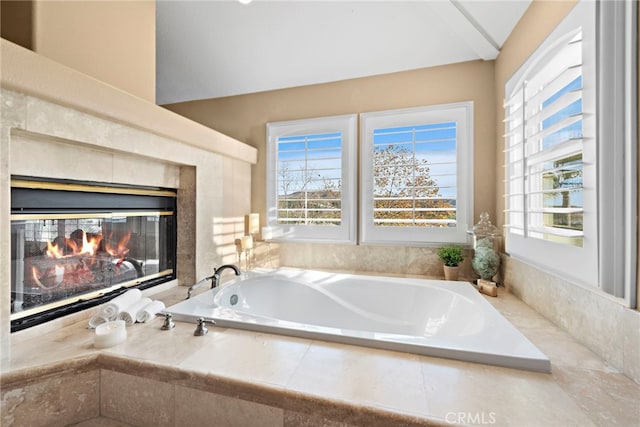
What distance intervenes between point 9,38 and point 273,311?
82.0 inches

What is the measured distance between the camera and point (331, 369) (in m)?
0.96

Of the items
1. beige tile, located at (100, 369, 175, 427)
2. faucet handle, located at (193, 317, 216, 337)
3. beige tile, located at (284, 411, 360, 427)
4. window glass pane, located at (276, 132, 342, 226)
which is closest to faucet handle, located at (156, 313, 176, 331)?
faucet handle, located at (193, 317, 216, 337)

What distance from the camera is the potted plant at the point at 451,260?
205 cm

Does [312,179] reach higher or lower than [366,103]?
lower

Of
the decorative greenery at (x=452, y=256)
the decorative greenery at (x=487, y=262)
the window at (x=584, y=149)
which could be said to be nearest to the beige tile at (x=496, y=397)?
the window at (x=584, y=149)

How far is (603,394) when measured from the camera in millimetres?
831

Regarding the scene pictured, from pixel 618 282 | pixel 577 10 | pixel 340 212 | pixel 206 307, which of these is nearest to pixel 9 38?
pixel 206 307

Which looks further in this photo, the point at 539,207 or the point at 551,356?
the point at 539,207

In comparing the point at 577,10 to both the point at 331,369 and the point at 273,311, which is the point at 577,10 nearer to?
the point at 331,369

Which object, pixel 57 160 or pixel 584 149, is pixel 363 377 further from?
pixel 57 160

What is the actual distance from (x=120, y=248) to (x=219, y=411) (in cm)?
129

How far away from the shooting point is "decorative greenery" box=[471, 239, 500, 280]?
1886 mm

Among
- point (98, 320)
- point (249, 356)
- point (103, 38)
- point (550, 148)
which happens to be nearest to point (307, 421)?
point (249, 356)

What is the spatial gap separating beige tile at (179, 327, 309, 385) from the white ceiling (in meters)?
2.14
